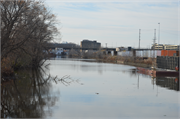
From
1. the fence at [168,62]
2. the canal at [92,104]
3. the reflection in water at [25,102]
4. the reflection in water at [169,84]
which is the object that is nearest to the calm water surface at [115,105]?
the canal at [92,104]

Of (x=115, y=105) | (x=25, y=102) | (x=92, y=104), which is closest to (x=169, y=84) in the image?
(x=115, y=105)

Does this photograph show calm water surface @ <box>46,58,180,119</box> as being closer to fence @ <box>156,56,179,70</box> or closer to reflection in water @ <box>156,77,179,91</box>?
reflection in water @ <box>156,77,179,91</box>

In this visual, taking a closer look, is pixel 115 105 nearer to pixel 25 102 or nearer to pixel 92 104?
pixel 92 104

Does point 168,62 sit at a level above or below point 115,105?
above

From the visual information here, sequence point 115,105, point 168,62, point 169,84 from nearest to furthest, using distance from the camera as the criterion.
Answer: point 115,105
point 169,84
point 168,62

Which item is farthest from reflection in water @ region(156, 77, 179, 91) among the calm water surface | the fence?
the fence

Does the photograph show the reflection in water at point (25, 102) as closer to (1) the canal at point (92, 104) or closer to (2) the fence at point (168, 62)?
(1) the canal at point (92, 104)

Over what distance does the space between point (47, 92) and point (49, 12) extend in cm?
2450

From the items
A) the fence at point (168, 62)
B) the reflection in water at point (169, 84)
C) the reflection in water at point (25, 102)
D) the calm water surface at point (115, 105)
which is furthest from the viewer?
the fence at point (168, 62)

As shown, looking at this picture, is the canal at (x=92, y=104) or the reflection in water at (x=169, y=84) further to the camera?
the reflection in water at (x=169, y=84)

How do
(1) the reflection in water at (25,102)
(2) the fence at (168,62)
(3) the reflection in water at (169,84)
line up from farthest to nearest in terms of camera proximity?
(2) the fence at (168,62) → (3) the reflection in water at (169,84) → (1) the reflection in water at (25,102)

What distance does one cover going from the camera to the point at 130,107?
13008 mm

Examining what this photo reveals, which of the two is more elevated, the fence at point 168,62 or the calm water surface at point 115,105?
the fence at point 168,62

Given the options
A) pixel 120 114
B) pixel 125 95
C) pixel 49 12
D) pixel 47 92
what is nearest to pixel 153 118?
Result: pixel 120 114
